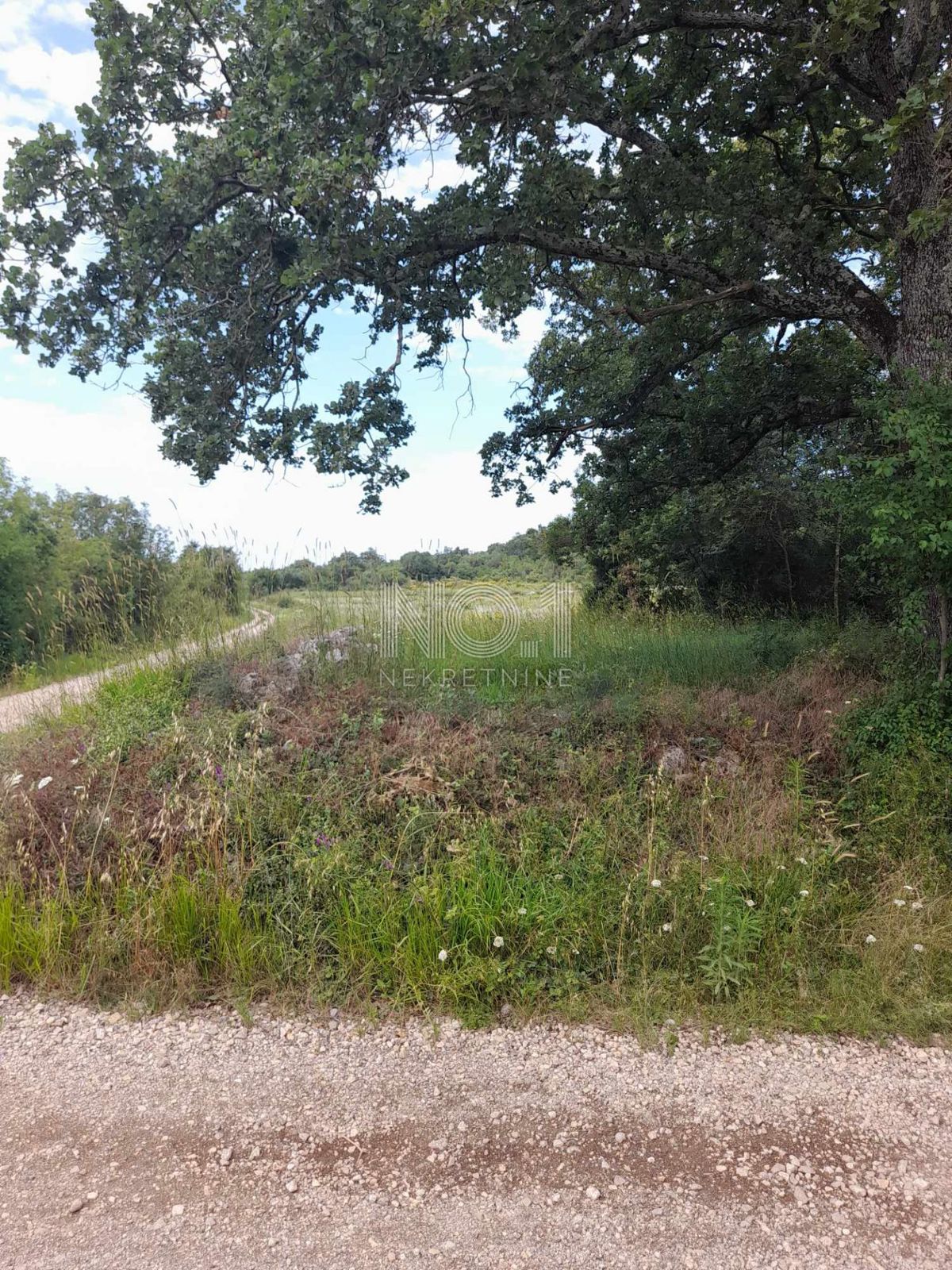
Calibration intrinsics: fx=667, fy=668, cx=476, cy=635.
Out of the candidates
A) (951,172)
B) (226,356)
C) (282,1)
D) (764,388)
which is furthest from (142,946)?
(764,388)

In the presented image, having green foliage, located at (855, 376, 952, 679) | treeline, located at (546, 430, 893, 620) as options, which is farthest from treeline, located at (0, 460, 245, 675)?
green foliage, located at (855, 376, 952, 679)

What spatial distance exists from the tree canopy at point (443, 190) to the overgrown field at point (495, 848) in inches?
92.5

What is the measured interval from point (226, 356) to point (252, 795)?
3.70 m

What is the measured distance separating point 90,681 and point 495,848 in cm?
470

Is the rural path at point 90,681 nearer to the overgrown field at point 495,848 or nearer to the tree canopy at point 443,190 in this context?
the overgrown field at point 495,848

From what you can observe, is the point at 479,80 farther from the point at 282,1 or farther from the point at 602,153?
the point at 602,153

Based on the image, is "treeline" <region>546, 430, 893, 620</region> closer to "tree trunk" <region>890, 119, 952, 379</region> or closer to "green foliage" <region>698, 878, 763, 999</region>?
"tree trunk" <region>890, 119, 952, 379</region>

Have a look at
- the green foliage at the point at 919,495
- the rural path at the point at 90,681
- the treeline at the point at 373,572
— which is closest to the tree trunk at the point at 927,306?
the green foliage at the point at 919,495

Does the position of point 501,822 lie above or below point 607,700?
below

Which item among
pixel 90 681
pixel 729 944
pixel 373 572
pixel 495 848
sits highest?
pixel 373 572

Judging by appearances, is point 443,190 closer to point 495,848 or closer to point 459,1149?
point 495,848

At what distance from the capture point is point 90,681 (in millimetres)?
6543

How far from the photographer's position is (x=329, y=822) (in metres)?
4.21

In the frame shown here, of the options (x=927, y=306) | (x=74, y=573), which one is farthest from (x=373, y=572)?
(x=74, y=573)
